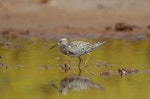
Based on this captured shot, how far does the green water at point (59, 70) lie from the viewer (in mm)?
10012

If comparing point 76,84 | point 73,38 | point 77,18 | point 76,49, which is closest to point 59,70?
point 76,49

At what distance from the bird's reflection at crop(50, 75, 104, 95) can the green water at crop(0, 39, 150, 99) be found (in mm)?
104

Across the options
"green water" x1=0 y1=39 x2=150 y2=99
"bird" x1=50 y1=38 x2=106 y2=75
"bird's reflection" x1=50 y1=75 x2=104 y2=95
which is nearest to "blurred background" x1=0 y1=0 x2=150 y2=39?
"green water" x1=0 y1=39 x2=150 y2=99

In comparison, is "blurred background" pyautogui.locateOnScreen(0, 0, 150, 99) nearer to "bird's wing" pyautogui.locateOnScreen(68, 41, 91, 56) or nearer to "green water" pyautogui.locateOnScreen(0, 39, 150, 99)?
"green water" pyautogui.locateOnScreen(0, 39, 150, 99)

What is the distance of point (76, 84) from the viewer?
10703 mm

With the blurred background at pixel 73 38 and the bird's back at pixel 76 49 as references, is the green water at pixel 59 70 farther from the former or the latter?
the bird's back at pixel 76 49

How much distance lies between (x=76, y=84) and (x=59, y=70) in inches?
54.7

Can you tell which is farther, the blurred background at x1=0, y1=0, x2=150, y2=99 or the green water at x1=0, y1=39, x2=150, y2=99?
the blurred background at x1=0, y1=0, x2=150, y2=99

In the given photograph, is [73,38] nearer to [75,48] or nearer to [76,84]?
[75,48]

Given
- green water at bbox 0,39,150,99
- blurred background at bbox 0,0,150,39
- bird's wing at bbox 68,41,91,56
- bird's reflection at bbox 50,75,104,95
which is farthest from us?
blurred background at bbox 0,0,150,39

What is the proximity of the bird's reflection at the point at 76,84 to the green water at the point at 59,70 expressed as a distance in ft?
0.34

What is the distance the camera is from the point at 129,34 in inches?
707

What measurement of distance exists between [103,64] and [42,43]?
401cm

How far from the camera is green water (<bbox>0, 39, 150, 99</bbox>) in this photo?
1001 cm
